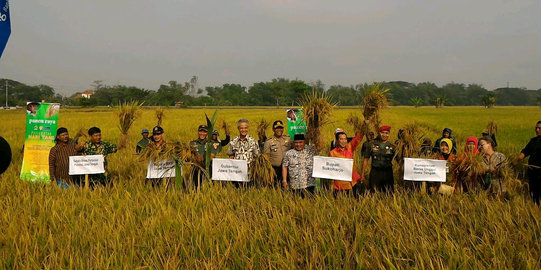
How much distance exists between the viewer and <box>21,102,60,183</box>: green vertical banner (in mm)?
6211

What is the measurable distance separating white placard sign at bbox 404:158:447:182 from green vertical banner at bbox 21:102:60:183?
22.9ft

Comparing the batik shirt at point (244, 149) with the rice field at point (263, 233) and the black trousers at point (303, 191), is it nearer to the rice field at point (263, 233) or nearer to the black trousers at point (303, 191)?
the black trousers at point (303, 191)

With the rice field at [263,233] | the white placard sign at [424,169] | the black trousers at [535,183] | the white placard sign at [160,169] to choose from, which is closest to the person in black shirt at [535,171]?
the black trousers at [535,183]

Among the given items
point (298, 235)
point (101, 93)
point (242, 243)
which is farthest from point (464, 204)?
point (101, 93)

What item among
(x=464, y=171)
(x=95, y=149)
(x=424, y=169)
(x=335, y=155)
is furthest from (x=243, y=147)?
(x=464, y=171)

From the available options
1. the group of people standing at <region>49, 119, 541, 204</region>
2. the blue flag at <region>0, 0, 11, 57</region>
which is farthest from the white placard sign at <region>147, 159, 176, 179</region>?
the blue flag at <region>0, 0, 11, 57</region>

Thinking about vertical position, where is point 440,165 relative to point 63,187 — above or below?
above

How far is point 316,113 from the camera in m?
4.55

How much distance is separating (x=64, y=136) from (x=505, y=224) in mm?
6203

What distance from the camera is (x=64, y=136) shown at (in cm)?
498

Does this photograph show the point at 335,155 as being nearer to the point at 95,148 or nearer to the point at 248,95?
the point at 95,148

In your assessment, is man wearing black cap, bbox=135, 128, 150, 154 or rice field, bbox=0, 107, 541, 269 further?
man wearing black cap, bbox=135, 128, 150, 154

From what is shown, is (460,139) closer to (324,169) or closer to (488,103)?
(324,169)

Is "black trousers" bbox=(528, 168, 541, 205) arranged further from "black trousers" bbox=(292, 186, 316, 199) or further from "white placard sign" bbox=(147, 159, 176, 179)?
"white placard sign" bbox=(147, 159, 176, 179)
